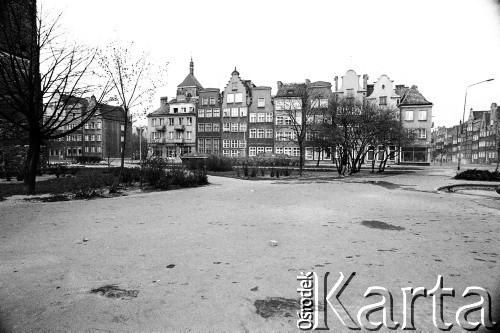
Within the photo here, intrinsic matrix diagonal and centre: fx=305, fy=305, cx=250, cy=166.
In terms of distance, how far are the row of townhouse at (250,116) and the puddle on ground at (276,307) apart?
51908 mm

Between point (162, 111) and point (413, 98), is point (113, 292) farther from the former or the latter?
point (162, 111)

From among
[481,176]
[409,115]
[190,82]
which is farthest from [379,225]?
[190,82]

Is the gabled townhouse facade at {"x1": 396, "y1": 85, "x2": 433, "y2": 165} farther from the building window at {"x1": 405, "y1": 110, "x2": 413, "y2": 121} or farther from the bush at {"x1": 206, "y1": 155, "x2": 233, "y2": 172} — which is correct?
the bush at {"x1": 206, "y1": 155, "x2": 233, "y2": 172}

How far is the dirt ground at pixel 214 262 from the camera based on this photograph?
3145mm

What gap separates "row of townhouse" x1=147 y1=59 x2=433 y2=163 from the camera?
57.8 m

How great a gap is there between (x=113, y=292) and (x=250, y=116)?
206 feet

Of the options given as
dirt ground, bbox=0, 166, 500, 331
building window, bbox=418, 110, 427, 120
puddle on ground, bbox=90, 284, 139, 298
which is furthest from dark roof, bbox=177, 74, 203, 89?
puddle on ground, bbox=90, 284, 139, 298

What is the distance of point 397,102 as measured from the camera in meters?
59.7

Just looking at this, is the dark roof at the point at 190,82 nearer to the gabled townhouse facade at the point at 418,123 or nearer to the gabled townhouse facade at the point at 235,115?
the gabled townhouse facade at the point at 235,115

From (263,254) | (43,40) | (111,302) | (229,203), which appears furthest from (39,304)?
(43,40)

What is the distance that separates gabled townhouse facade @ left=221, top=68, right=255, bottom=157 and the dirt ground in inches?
2215

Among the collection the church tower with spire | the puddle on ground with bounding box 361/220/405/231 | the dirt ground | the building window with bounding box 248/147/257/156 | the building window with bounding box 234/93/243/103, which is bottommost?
the puddle on ground with bounding box 361/220/405/231

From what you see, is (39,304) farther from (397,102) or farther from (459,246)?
(397,102)

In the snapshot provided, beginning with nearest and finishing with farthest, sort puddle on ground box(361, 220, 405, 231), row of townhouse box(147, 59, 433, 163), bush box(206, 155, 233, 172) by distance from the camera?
puddle on ground box(361, 220, 405, 231) → bush box(206, 155, 233, 172) → row of townhouse box(147, 59, 433, 163)
